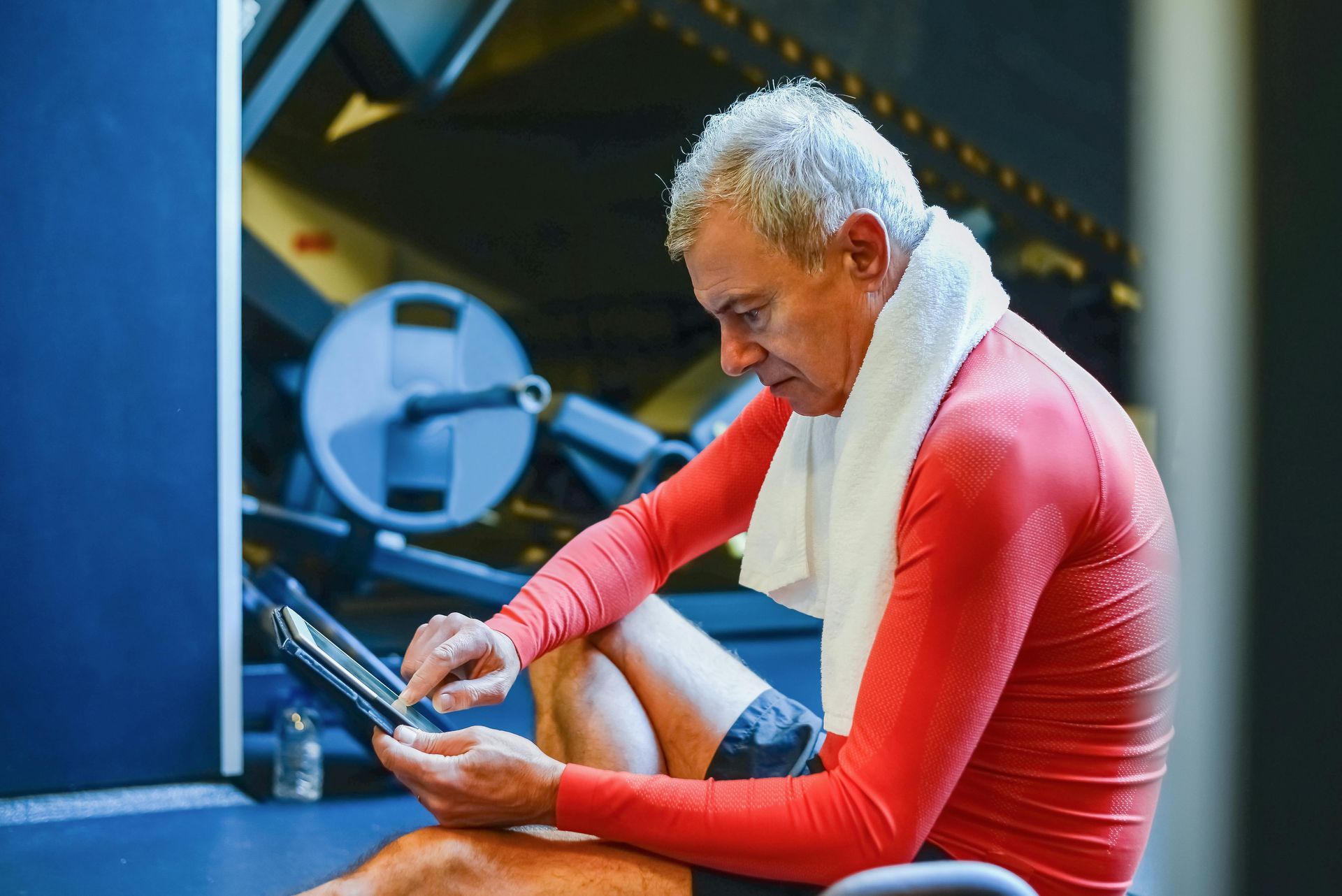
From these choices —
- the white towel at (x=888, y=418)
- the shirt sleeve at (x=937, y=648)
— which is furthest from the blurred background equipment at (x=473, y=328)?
the white towel at (x=888, y=418)

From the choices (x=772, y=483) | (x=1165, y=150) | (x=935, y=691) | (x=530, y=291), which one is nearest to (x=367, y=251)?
(x=530, y=291)

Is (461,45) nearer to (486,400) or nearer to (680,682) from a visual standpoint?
(486,400)

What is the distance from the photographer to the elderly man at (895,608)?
919mm

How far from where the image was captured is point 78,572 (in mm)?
2166

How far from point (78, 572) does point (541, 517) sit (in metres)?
1.67

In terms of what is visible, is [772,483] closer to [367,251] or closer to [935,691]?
[935,691]

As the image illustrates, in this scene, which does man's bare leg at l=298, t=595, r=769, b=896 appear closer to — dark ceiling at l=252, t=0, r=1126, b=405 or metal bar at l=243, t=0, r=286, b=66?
metal bar at l=243, t=0, r=286, b=66

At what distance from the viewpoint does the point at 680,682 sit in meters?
1.34

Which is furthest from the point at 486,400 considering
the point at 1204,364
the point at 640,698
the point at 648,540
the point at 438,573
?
the point at 1204,364

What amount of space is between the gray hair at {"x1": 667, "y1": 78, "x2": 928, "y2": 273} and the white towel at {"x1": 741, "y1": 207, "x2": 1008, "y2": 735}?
0.17 feet

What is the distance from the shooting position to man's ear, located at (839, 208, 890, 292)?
42.0 inches

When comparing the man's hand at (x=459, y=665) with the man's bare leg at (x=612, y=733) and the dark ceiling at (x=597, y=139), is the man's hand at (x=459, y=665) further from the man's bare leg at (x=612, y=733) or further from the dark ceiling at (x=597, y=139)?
the dark ceiling at (x=597, y=139)

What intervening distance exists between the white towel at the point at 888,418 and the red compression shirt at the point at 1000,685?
24 millimetres

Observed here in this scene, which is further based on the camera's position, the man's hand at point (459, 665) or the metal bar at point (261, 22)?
the metal bar at point (261, 22)
